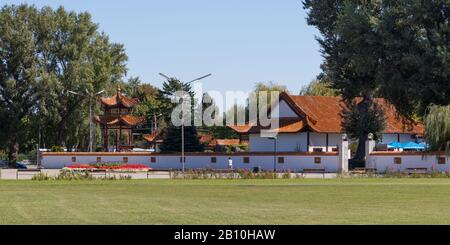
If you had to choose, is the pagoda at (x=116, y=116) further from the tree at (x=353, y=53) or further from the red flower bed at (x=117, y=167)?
the tree at (x=353, y=53)

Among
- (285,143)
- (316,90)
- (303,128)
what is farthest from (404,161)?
(316,90)

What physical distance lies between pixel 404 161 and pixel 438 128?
19.7 feet

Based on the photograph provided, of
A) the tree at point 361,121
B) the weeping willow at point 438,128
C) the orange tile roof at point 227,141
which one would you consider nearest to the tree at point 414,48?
the weeping willow at point 438,128

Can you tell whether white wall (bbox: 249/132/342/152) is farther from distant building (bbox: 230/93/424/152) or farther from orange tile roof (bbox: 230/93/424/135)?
orange tile roof (bbox: 230/93/424/135)

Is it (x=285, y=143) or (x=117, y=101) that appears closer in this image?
(x=285, y=143)

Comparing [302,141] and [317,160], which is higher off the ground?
[302,141]

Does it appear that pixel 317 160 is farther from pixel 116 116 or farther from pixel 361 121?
pixel 116 116

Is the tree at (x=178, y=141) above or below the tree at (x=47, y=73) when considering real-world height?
below

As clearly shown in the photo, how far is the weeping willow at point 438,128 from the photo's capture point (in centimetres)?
6675

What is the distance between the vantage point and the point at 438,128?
222 ft

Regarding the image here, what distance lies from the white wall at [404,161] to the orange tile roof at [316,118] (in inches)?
Result: 529

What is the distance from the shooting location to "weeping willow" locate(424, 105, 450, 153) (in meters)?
66.8
